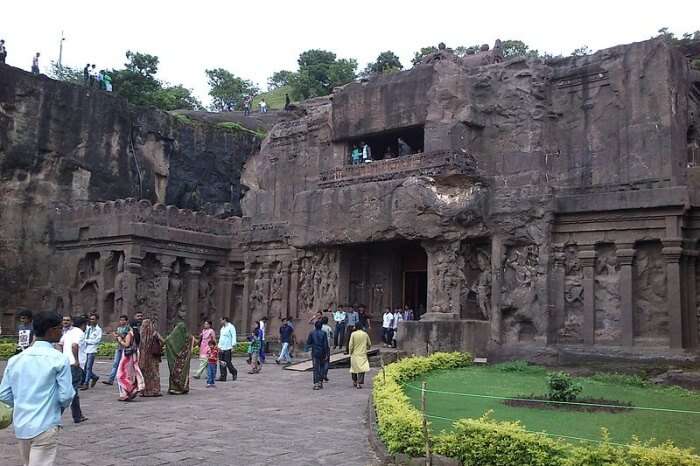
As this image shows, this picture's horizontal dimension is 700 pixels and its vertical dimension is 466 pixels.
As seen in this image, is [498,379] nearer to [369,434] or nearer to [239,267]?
[369,434]

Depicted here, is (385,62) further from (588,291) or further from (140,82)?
(588,291)

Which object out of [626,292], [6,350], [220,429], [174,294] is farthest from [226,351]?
[174,294]

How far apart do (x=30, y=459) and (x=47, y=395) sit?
18.0 inches

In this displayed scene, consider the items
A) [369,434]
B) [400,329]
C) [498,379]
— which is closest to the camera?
[369,434]

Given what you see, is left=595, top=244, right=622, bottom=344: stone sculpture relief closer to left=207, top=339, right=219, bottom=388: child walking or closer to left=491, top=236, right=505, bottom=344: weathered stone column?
left=491, top=236, right=505, bottom=344: weathered stone column

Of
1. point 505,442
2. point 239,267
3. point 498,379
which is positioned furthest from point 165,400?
point 239,267

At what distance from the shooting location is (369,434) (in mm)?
9305

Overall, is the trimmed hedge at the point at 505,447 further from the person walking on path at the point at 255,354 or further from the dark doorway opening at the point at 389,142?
the dark doorway opening at the point at 389,142

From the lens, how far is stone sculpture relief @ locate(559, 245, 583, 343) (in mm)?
18812

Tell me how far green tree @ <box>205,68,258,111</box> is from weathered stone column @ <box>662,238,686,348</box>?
64.6m

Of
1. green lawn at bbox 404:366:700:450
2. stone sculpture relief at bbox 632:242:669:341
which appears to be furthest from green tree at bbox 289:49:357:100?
green lawn at bbox 404:366:700:450

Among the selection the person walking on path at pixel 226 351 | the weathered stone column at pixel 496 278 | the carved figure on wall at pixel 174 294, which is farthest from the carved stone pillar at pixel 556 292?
the carved figure on wall at pixel 174 294

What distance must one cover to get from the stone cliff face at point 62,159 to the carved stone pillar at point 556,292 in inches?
777

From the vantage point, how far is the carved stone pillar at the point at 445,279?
1973 cm
